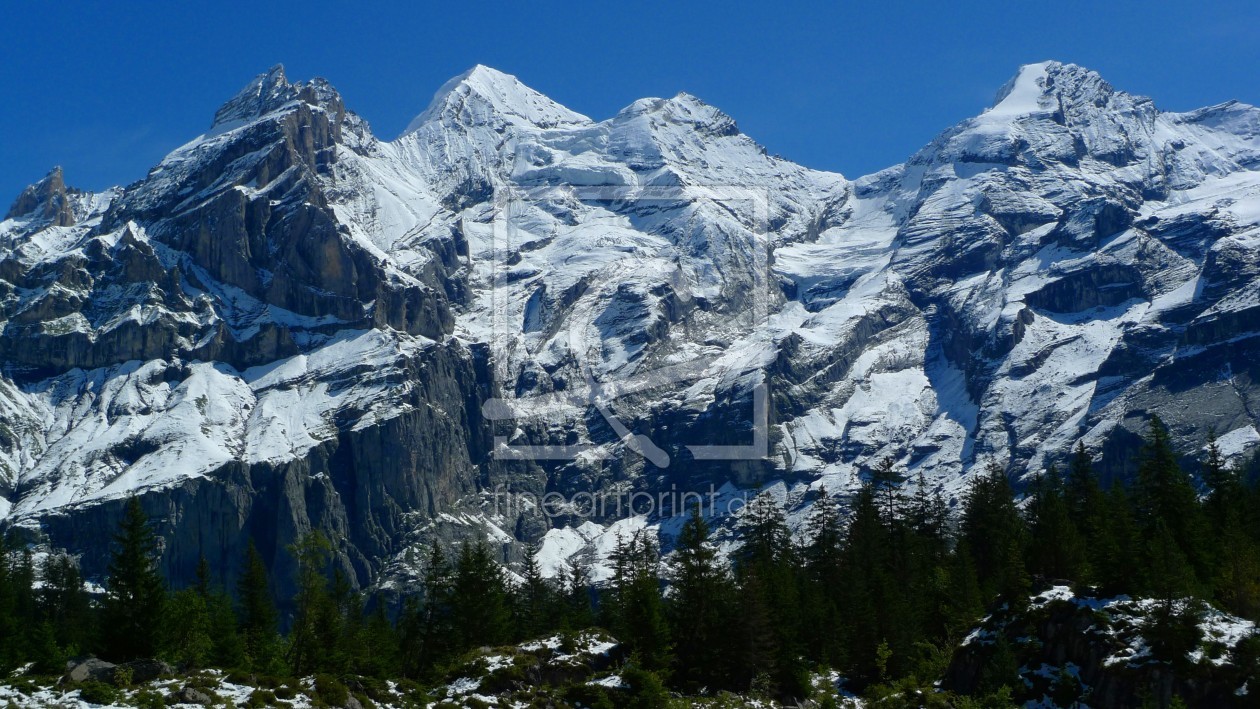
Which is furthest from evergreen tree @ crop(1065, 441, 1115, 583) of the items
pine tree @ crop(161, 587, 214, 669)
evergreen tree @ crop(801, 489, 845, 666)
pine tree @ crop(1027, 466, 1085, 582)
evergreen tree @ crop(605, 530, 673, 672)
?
pine tree @ crop(161, 587, 214, 669)

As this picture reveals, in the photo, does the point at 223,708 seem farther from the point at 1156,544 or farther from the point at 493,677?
the point at 1156,544

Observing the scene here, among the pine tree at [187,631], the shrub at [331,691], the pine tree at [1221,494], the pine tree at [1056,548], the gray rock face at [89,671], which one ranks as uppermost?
the pine tree at [1221,494]

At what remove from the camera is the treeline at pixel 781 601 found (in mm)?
83062

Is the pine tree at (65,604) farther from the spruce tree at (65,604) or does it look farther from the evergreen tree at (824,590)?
the evergreen tree at (824,590)

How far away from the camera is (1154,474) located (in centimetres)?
10600

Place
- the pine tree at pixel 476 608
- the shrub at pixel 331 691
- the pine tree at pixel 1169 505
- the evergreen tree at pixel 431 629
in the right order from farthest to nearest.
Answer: the pine tree at pixel 476 608 → the evergreen tree at pixel 431 629 → the pine tree at pixel 1169 505 → the shrub at pixel 331 691

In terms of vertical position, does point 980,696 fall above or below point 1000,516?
below

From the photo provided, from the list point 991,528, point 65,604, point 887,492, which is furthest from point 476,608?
point 65,604

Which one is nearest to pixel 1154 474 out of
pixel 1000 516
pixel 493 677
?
pixel 1000 516

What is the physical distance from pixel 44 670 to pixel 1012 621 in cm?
5629

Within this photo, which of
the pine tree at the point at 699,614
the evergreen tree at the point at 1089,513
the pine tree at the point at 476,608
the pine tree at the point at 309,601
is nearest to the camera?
the pine tree at the point at 309,601

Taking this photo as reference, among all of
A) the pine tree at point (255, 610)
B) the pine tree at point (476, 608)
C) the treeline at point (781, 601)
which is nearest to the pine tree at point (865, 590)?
the treeline at point (781, 601)

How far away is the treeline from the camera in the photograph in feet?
273

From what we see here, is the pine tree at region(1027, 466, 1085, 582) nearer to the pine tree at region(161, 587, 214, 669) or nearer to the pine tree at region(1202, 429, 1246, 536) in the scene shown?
the pine tree at region(1202, 429, 1246, 536)
